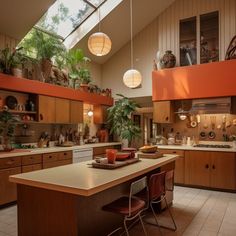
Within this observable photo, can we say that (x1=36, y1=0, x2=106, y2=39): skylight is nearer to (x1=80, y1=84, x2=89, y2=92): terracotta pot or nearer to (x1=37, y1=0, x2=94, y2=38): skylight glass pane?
(x1=37, y1=0, x2=94, y2=38): skylight glass pane

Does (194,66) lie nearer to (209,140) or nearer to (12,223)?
(209,140)

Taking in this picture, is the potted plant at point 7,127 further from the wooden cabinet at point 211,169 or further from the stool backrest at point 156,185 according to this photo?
the wooden cabinet at point 211,169

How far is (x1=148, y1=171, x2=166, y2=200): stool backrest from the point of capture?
264 cm

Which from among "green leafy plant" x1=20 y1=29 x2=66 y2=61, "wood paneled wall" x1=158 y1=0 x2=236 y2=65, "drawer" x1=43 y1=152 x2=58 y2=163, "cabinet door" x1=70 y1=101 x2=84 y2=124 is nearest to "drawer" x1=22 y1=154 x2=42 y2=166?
"drawer" x1=43 y1=152 x2=58 y2=163

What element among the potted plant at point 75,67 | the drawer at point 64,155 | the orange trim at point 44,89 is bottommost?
the drawer at point 64,155

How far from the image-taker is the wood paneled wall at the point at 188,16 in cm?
548

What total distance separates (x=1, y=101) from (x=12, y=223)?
2.08 meters

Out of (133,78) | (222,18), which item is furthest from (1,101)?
(222,18)

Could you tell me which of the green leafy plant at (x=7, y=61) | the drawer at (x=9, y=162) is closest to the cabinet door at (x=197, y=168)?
the drawer at (x=9, y=162)

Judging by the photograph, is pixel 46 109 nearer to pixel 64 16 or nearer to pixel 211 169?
pixel 64 16

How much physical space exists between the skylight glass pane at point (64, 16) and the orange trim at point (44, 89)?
4.88 ft

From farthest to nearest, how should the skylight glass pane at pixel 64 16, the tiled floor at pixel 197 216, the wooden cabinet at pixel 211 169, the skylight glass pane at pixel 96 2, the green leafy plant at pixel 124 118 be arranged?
the green leafy plant at pixel 124 118 < the skylight glass pane at pixel 96 2 < the skylight glass pane at pixel 64 16 < the wooden cabinet at pixel 211 169 < the tiled floor at pixel 197 216

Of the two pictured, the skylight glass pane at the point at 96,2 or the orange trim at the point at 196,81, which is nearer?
the orange trim at the point at 196,81

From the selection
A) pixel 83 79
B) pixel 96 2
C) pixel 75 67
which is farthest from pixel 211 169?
pixel 96 2
